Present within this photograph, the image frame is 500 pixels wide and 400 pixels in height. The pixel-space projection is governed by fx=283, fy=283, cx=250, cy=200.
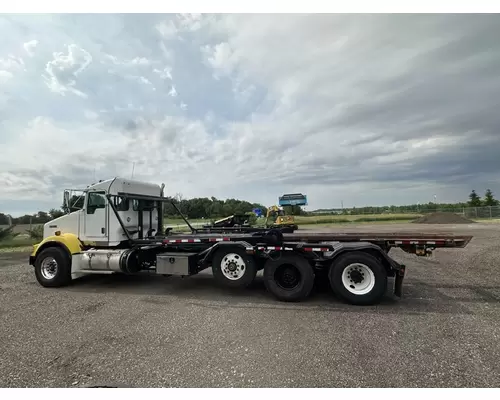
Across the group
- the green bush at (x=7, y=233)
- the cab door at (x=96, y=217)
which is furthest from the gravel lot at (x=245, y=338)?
the green bush at (x=7, y=233)

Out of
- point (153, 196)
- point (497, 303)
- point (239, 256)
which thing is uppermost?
point (153, 196)

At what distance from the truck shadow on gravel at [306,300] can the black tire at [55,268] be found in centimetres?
33

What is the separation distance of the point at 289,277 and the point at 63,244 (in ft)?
19.2

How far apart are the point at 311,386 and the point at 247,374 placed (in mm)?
699

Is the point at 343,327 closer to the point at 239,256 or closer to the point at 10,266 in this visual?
the point at 239,256

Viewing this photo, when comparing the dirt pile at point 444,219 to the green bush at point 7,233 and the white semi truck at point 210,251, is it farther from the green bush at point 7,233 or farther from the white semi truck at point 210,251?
the green bush at point 7,233

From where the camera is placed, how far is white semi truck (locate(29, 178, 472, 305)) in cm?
557

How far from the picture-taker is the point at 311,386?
9.65 ft

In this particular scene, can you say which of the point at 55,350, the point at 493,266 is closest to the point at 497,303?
the point at 493,266

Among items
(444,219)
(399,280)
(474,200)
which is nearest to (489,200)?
(474,200)

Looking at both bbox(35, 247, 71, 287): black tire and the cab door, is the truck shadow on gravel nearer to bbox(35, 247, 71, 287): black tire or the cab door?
bbox(35, 247, 71, 287): black tire

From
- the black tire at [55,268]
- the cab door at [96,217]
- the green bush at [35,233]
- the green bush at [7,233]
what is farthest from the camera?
the green bush at [35,233]

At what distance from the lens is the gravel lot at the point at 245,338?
123 inches

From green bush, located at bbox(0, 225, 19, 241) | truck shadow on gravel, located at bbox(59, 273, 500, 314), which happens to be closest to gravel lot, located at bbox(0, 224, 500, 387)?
truck shadow on gravel, located at bbox(59, 273, 500, 314)
